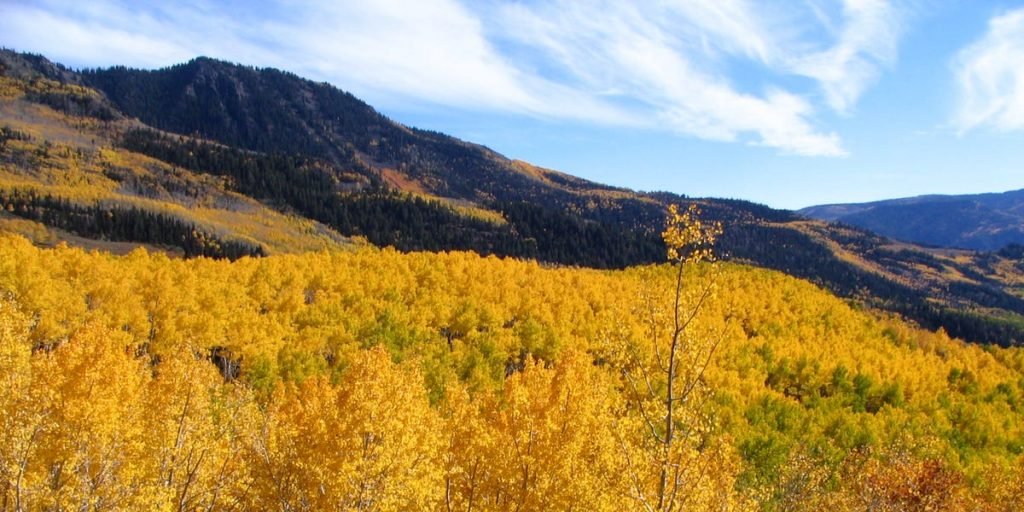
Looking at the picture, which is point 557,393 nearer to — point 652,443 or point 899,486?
point 652,443

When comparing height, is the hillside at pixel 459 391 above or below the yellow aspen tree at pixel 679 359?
below

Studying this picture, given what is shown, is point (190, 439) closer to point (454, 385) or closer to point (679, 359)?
point (679, 359)

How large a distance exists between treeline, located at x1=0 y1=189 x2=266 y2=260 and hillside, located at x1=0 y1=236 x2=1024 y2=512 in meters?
62.1

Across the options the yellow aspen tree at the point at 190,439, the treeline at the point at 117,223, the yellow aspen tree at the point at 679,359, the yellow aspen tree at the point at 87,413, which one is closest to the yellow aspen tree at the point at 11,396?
the yellow aspen tree at the point at 87,413

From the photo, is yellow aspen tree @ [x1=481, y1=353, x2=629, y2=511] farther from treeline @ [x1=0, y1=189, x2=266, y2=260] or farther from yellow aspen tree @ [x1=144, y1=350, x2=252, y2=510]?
treeline @ [x1=0, y1=189, x2=266, y2=260]

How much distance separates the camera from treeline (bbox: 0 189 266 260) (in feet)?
536

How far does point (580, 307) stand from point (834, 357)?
46636mm

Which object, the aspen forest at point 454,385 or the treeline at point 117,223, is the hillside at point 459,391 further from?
the treeline at point 117,223

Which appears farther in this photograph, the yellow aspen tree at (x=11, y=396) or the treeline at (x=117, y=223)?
the treeline at (x=117, y=223)

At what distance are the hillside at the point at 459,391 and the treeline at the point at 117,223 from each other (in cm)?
6207

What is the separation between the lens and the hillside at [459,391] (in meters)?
18.9

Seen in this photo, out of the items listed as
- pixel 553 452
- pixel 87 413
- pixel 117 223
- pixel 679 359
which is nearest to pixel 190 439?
Answer: pixel 87 413

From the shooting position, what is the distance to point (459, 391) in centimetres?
3553

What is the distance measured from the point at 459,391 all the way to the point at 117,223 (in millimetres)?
172839
